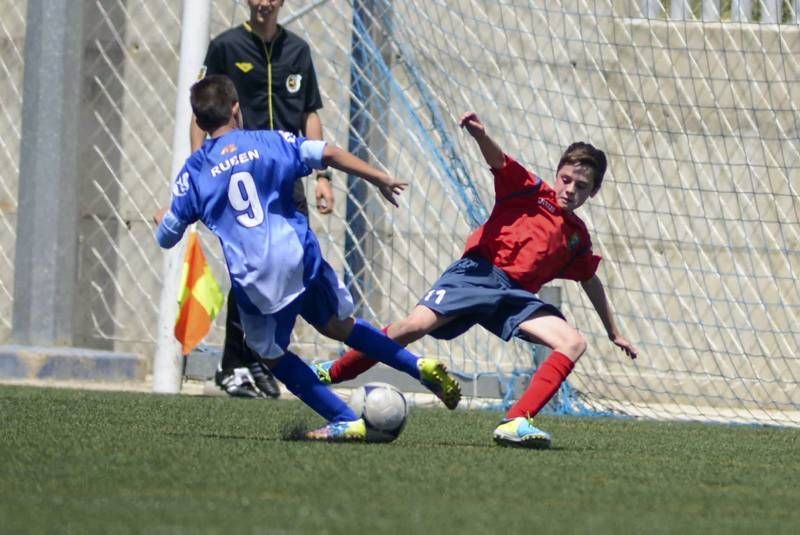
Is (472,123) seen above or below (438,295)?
above

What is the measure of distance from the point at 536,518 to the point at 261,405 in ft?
11.3

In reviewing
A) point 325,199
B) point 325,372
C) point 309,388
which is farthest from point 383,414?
point 325,199

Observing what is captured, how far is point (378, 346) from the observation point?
5.00 metres

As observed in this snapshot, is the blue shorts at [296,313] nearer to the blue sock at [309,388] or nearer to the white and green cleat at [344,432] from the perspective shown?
the blue sock at [309,388]

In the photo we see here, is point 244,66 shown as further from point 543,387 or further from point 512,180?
point 543,387

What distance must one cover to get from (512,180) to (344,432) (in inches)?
45.3

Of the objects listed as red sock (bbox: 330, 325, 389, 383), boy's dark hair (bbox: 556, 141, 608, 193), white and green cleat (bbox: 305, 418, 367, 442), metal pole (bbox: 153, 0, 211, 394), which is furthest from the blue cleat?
metal pole (bbox: 153, 0, 211, 394)

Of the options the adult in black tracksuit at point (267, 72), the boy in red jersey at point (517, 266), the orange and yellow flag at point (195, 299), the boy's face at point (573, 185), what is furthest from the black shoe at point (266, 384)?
the boy's face at point (573, 185)

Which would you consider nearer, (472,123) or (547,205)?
(472,123)

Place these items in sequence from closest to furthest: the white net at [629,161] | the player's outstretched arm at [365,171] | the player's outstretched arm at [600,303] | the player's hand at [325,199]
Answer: the player's outstretched arm at [365,171]
the player's outstretched arm at [600,303]
the player's hand at [325,199]
the white net at [629,161]

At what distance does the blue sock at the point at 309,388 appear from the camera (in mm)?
4863

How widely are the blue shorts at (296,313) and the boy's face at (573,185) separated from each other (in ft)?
3.07

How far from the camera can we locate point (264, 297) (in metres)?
4.79

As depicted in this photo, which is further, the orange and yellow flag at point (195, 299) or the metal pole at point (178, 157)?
the metal pole at point (178, 157)
